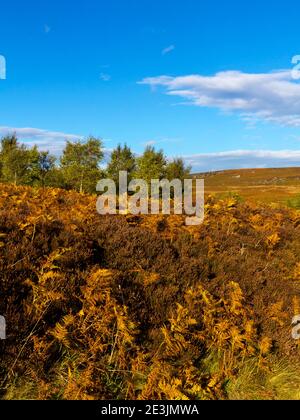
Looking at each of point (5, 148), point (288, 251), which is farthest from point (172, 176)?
point (288, 251)

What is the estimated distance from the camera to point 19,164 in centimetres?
3853

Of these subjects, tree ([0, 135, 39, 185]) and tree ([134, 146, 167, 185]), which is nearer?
tree ([0, 135, 39, 185])

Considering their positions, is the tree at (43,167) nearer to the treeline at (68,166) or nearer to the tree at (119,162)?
the treeline at (68,166)

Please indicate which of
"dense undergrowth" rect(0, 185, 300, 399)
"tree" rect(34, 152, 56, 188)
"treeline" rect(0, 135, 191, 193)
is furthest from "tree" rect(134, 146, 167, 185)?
"dense undergrowth" rect(0, 185, 300, 399)

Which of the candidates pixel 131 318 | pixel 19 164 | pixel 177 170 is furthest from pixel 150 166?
pixel 131 318

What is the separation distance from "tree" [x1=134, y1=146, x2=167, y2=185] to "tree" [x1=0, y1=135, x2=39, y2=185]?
11.1 m

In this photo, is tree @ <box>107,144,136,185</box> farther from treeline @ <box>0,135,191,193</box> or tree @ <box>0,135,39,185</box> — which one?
tree @ <box>0,135,39,185</box>

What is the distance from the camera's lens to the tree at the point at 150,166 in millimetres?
43344

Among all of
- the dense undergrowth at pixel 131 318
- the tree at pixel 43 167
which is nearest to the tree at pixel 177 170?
the tree at pixel 43 167

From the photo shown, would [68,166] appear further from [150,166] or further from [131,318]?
[131,318]

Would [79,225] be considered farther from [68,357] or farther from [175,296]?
[68,357]

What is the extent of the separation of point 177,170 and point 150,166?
3.82 metres

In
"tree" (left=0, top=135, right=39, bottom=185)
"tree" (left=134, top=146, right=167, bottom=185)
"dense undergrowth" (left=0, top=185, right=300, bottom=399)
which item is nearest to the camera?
"dense undergrowth" (left=0, top=185, right=300, bottom=399)

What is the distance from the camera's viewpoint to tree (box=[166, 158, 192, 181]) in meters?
45.2
